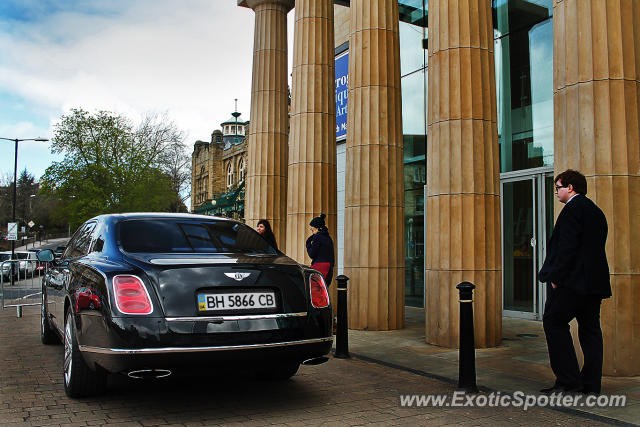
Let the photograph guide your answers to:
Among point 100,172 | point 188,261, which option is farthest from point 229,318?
point 100,172

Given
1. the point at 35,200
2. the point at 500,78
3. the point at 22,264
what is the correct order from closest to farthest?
the point at 500,78 < the point at 22,264 < the point at 35,200

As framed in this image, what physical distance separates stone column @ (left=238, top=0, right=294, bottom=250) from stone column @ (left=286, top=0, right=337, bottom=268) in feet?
6.89

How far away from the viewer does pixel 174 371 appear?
3.94 metres

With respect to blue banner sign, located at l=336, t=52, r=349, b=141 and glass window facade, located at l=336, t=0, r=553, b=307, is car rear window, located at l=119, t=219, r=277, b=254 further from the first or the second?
blue banner sign, located at l=336, t=52, r=349, b=141

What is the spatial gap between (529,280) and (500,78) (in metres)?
4.20

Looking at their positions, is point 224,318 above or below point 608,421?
above

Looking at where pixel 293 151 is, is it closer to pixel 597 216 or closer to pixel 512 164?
pixel 512 164

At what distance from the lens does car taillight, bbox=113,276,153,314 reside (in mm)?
3980

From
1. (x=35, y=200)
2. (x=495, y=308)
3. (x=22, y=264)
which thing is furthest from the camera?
(x=35, y=200)

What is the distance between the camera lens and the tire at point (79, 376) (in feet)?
15.3

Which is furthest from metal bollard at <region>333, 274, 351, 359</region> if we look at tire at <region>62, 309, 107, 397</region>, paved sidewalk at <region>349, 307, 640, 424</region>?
tire at <region>62, 309, 107, 397</region>

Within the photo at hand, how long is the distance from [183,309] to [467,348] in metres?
2.65

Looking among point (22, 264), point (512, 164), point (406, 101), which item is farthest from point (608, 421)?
point (22, 264)

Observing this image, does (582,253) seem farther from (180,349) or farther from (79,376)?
(79,376)
